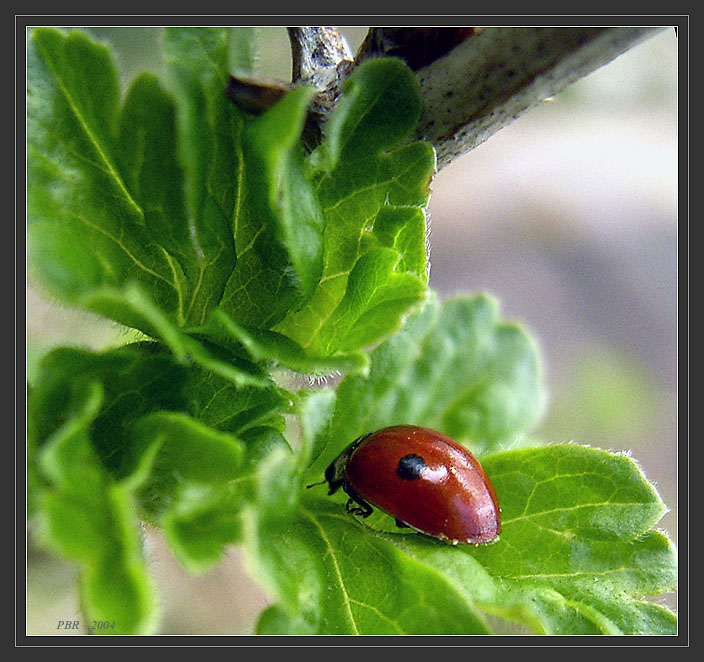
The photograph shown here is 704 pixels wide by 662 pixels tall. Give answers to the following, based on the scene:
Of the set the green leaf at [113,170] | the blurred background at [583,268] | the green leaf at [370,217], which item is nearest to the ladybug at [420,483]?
the green leaf at [370,217]

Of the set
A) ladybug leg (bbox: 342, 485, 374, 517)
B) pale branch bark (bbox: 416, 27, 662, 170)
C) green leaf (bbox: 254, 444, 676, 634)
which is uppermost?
pale branch bark (bbox: 416, 27, 662, 170)

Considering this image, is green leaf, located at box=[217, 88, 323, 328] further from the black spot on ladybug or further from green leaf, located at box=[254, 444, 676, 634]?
the black spot on ladybug

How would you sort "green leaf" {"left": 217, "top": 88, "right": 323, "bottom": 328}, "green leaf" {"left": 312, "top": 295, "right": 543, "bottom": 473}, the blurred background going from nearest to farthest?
"green leaf" {"left": 217, "top": 88, "right": 323, "bottom": 328}
"green leaf" {"left": 312, "top": 295, "right": 543, "bottom": 473}
the blurred background

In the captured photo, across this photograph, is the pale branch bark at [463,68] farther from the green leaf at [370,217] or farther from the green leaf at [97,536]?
the green leaf at [97,536]

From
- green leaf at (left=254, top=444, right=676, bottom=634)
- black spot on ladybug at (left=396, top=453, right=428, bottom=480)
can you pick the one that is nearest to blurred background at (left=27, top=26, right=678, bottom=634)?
black spot on ladybug at (left=396, top=453, right=428, bottom=480)

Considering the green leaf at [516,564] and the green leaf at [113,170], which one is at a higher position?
the green leaf at [113,170]

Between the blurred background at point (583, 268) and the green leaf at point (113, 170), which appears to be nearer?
the green leaf at point (113, 170)
